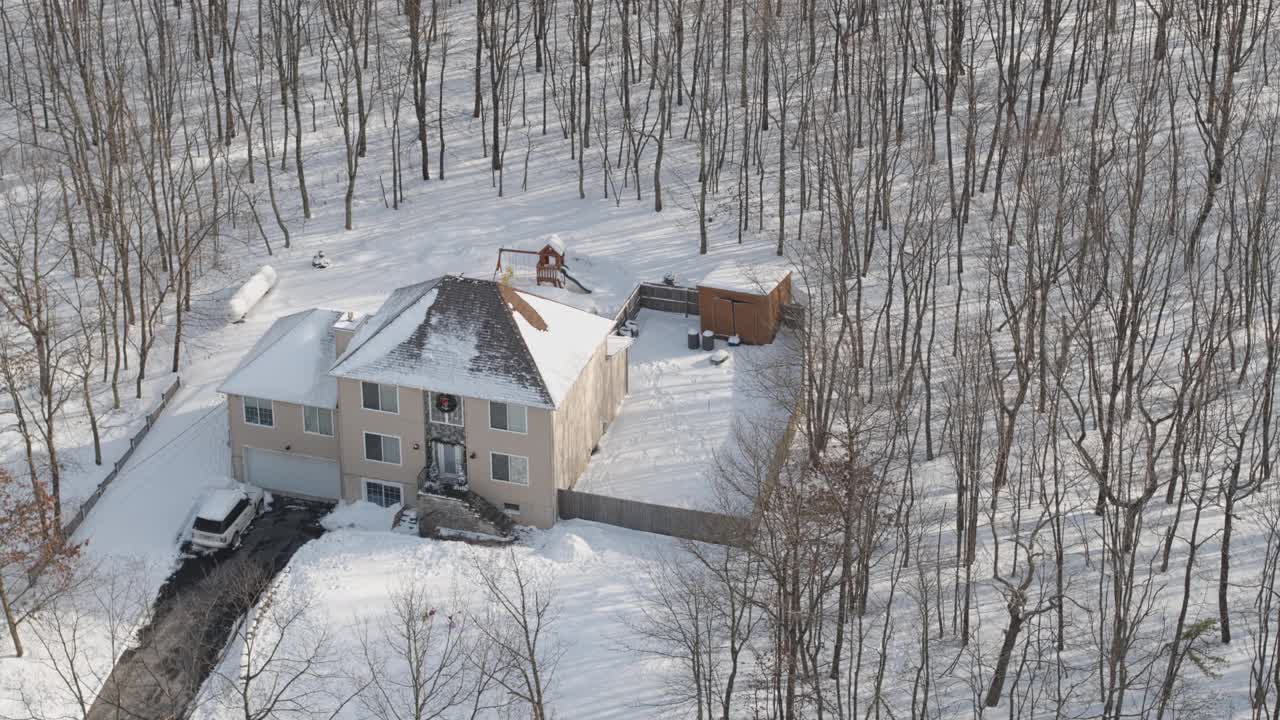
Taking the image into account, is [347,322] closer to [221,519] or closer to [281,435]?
[281,435]

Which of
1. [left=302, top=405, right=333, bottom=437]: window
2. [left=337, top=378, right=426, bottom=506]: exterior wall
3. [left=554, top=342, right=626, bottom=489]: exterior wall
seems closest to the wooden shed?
[left=554, top=342, right=626, bottom=489]: exterior wall

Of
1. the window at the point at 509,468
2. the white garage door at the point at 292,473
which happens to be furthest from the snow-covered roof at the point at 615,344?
the white garage door at the point at 292,473

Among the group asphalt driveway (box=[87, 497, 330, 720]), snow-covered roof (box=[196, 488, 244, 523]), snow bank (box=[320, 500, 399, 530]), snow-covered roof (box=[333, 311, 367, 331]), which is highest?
snow-covered roof (box=[333, 311, 367, 331])

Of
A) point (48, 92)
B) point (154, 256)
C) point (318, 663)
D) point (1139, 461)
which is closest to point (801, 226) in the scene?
point (1139, 461)

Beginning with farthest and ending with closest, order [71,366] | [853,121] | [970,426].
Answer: [853,121], [71,366], [970,426]

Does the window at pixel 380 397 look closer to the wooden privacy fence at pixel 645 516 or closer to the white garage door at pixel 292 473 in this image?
the white garage door at pixel 292 473

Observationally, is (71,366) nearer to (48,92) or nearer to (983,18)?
(48,92)

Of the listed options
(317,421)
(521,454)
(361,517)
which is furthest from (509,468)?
(317,421)

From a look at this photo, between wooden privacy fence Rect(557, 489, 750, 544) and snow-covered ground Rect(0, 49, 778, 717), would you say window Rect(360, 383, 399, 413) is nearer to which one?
wooden privacy fence Rect(557, 489, 750, 544)
